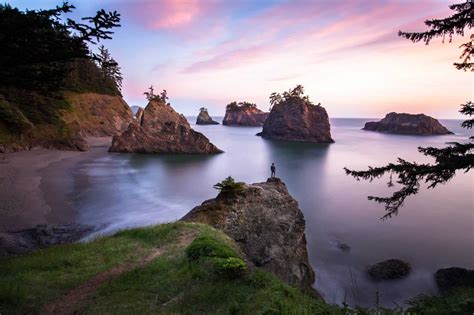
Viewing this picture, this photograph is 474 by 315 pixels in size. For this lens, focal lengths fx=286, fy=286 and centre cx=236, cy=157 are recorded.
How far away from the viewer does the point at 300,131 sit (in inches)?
3868

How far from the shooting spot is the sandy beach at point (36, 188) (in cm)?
1930

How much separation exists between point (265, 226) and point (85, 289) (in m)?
9.41

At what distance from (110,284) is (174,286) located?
6.17ft

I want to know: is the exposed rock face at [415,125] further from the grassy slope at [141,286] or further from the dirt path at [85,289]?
the grassy slope at [141,286]

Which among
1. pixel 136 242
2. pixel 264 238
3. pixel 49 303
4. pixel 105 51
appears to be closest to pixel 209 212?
pixel 264 238

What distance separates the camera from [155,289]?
25.2 ft

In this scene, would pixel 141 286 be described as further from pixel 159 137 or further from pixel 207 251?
pixel 159 137

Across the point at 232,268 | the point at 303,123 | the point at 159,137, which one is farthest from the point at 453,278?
the point at 303,123

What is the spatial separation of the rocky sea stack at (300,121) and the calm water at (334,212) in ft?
163

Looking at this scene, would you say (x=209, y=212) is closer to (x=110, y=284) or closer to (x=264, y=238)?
(x=264, y=238)

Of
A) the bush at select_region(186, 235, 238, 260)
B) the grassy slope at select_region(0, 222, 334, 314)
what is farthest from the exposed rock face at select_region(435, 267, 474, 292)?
the bush at select_region(186, 235, 238, 260)

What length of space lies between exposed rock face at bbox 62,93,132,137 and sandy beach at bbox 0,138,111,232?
23.1m

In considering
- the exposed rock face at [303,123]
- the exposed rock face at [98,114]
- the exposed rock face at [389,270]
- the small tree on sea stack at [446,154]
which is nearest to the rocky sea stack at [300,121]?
the exposed rock face at [303,123]

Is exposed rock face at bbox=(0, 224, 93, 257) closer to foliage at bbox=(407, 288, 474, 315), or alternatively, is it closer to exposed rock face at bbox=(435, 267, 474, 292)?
foliage at bbox=(407, 288, 474, 315)
